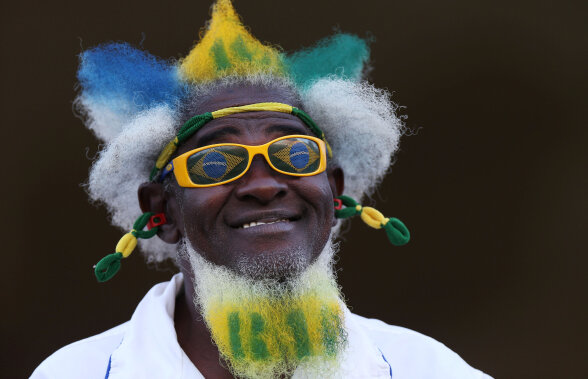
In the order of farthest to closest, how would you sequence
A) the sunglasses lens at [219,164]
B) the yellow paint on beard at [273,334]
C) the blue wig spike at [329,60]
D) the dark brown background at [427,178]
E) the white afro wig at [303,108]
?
the dark brown background at [427,178] < the blue wig spike at [329,60] < the white afro wig at [303,108] < the sunglasses lens at [219,164] < the yellow paint on beard at [273,334]

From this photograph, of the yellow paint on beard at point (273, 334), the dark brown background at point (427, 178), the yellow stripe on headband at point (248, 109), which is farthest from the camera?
the dark brown background at point (427, 178)

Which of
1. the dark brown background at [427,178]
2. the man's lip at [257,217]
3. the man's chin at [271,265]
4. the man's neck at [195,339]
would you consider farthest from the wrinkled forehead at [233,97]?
the dark brown background at [427,178]

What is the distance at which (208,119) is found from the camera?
2.53m

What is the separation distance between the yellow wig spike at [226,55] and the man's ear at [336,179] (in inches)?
19.9

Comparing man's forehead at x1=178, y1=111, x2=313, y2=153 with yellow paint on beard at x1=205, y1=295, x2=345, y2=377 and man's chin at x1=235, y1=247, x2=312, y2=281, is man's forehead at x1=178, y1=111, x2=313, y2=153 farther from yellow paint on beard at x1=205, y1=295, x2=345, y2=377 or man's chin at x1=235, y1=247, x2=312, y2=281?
yellow paint on beard at x1=205, y1=295, x2=345, y2=377

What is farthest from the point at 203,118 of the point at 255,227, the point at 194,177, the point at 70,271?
the point at 70,271

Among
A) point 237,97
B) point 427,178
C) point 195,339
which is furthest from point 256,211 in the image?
point 427,178

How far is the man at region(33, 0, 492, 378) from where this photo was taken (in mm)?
2336

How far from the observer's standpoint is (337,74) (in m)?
2.93

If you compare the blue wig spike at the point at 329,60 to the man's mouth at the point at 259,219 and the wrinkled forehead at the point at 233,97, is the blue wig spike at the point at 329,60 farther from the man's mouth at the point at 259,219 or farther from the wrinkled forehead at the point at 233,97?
the man's mouth at the point at 259,219

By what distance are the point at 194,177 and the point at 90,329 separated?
7.49ft

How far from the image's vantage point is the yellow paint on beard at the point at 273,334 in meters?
2.29

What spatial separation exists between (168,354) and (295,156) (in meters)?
0.89

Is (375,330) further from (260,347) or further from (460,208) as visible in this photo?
(460,208)
